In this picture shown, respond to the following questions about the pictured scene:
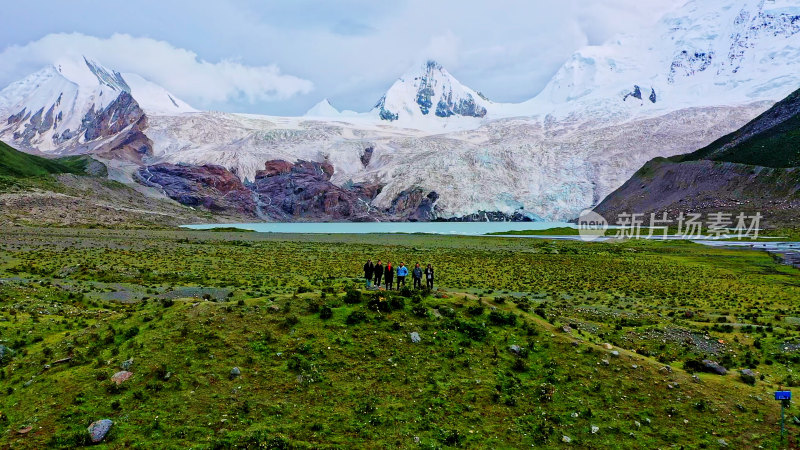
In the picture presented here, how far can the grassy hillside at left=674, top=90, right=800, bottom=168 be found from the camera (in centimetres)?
13400

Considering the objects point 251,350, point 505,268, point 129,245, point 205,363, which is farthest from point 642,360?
point 129,245

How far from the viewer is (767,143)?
144750 millimetres

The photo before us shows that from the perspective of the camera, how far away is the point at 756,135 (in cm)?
15638

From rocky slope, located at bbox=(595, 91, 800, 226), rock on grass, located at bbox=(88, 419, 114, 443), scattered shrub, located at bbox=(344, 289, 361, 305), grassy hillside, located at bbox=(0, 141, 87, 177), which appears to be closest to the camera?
rock on grass, located at bbox=(88, 419, 114, 443)

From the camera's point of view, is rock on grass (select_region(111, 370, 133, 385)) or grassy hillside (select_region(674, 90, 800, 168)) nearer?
rock on grass (select_region(111, 370, 133, 385))

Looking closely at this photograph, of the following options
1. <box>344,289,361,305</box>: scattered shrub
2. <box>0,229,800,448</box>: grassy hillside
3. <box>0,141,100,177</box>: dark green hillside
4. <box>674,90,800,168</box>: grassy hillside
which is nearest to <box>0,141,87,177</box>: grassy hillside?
<box>0,141,100,177</box>: dark green hillside

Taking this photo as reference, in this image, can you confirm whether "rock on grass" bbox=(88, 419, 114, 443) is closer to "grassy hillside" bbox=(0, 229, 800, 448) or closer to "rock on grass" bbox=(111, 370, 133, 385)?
"grassy hillside" bbox=(0, 229, 800, 448)

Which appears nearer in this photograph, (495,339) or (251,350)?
(251,350)

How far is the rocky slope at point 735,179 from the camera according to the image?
121 metres

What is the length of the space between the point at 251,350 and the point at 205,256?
1799 inches

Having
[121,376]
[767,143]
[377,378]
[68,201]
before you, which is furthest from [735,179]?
[68,201]

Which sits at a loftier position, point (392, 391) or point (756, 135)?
point (756, 135)

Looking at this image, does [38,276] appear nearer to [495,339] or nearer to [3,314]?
[3,314]

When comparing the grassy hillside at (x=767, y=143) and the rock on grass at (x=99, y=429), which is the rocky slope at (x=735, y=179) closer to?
the grassy hillside at (x=767, y=143)
